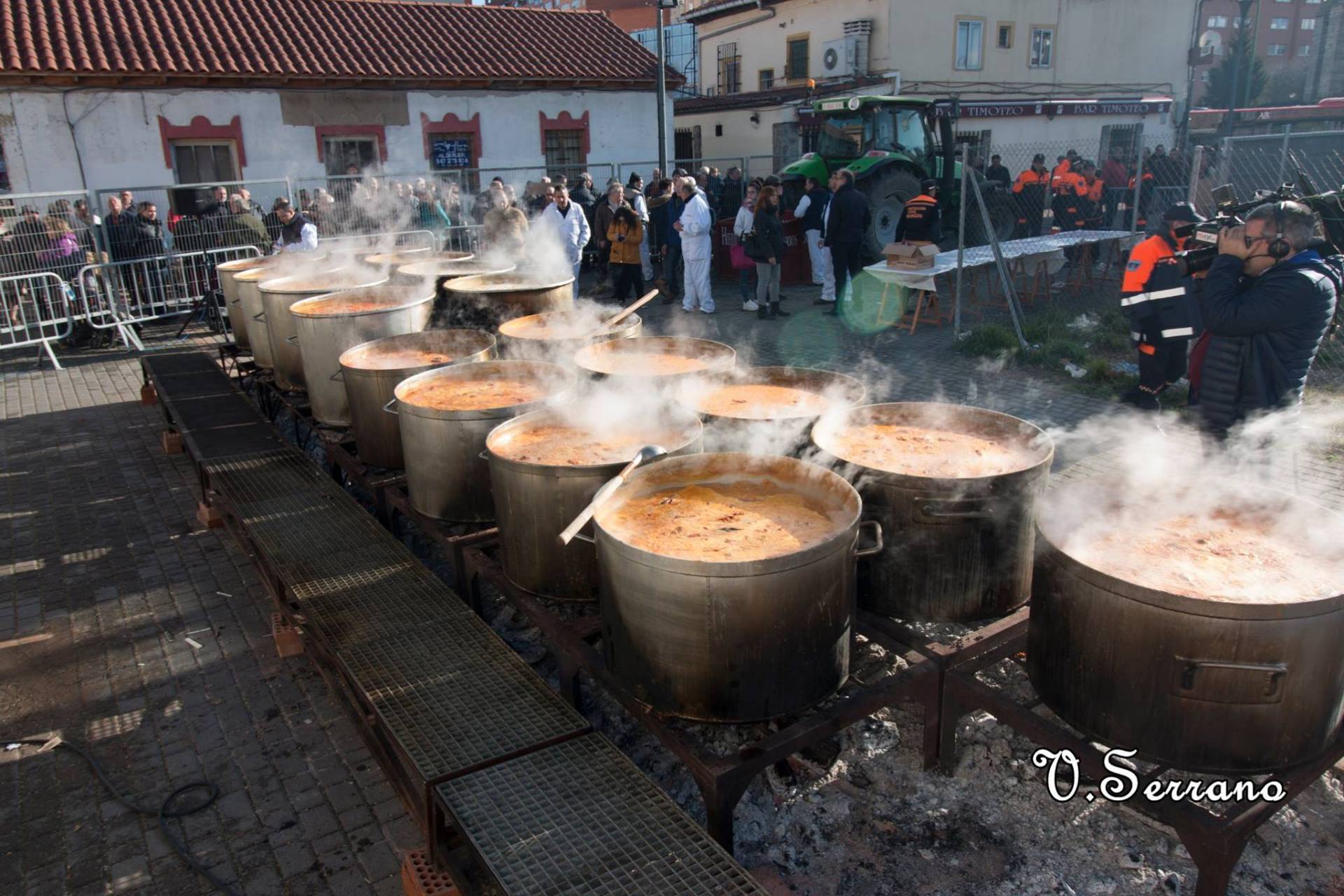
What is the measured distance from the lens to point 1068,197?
17109mm

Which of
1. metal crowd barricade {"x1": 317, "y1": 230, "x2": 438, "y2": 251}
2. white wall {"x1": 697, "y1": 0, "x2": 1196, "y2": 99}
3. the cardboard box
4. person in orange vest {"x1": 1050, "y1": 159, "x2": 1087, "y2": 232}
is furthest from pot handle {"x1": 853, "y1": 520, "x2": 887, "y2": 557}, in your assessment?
white wall {"x1": 697, "y1": 0, "x2": 1196, "y2": 99}

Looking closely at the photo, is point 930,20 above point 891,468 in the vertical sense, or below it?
above

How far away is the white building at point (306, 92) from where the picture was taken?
15555 mm

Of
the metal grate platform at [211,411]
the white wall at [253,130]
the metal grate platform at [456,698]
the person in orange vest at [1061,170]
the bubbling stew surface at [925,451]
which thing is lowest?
the metal grate platform at [456,698]

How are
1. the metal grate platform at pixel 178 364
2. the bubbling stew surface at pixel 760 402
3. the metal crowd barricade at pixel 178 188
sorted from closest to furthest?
the bubbling stew surface at pixel 760 402 → the metal grate platform at pixel 178 364 → the metal crowd barricade at pixel 178 188

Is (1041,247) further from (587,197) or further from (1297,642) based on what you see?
(1297,642)

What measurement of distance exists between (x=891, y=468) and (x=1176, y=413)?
5.36m

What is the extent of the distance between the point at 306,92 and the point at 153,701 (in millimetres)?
16260

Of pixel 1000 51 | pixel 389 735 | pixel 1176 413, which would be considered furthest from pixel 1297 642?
pixel 1000 51

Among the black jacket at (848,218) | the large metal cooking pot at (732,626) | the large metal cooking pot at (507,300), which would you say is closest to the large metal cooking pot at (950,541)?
the large metal cooking pot at (732,626)

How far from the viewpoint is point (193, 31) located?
1741 centimetres

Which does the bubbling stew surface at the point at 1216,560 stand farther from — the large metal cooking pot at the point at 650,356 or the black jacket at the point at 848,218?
the black jacket at the point at 848,218

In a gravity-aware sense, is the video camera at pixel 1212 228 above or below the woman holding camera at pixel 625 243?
above

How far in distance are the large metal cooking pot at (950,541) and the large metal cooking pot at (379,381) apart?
2757mm
